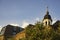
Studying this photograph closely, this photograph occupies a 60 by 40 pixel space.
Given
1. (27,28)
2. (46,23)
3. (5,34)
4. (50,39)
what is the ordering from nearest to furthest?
1. (50,39)
2. (27,28)
3. (46,23)
4. (5,34)

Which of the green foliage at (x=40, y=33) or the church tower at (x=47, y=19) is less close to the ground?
the church tower at (x=47, y=19)

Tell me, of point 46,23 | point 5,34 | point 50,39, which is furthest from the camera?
point 5,34

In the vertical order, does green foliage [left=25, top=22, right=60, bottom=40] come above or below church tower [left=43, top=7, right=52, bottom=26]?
below

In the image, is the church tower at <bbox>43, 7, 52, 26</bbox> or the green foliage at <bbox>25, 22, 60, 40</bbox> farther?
the church tower at <bbox>43, 7, 52, 26</bbox>

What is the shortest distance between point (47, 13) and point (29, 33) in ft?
52.6

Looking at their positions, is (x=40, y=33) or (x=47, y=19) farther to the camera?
(x=47, y=19)

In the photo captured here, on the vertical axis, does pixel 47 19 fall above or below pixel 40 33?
above

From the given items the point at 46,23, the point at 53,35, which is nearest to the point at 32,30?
the point at 53,35

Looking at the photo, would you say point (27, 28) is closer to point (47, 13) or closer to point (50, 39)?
point (50, 39)

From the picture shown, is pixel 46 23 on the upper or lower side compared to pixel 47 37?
upper

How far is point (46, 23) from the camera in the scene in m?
59.6

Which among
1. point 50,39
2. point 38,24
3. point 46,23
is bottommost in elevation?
point 50,39

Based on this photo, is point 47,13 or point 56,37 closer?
point 56,37

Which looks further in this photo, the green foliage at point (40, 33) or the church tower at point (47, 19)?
the church tower at point (47, 19)
